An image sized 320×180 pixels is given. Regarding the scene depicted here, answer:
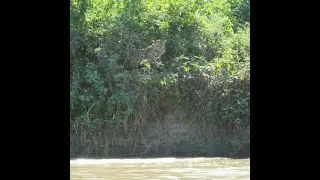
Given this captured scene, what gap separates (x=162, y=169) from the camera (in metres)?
11.4

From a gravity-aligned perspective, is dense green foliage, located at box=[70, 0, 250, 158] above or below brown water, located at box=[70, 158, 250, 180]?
above

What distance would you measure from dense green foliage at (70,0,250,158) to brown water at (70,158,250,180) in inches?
59.7

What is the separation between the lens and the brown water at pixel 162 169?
10.0 meters

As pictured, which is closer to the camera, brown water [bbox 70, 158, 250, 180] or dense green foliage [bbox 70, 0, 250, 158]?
brown water [bbox 70, 158, 250, 180]

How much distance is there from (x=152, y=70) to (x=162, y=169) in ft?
14.2

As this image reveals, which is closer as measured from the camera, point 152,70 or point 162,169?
point 162,169

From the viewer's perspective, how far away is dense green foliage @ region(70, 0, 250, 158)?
47.5 ft

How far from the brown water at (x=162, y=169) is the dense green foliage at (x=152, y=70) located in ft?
4.98

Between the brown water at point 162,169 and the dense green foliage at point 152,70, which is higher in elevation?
the dense green foliage at point 152,70

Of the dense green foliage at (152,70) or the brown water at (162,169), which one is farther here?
the dense green foliage at (152,70)
